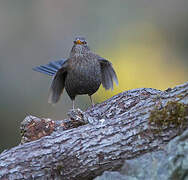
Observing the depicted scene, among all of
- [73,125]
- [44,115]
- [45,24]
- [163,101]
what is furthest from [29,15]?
[163,101]

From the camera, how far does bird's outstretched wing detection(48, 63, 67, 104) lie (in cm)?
630

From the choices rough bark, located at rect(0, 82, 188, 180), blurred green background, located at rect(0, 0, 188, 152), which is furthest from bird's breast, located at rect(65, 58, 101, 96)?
blurred green background, located at rect(0, 0, 188, 152)

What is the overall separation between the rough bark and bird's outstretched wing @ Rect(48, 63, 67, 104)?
103 inches

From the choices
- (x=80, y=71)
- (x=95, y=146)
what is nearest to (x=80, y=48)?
(x=80, y=71)

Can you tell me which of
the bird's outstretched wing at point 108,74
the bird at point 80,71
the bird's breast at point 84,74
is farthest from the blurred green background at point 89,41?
the bird's breast at point 84,74

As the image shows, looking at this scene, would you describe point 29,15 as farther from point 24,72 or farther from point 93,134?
A: point 93,134

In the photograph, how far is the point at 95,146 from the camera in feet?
11.5

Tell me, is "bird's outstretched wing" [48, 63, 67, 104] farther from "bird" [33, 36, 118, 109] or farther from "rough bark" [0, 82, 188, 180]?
"rough bark" [0, 82, 188, 180]

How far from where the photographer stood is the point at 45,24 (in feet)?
42.1

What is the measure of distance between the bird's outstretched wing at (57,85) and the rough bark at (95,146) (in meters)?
2.62

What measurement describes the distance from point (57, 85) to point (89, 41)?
5.18m

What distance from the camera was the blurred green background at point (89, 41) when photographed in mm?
9984

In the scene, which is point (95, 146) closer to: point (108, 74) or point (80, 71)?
point (80, 71)

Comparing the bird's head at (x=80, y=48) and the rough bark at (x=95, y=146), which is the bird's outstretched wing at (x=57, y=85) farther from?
the rough bark at (x=95, y=146)
